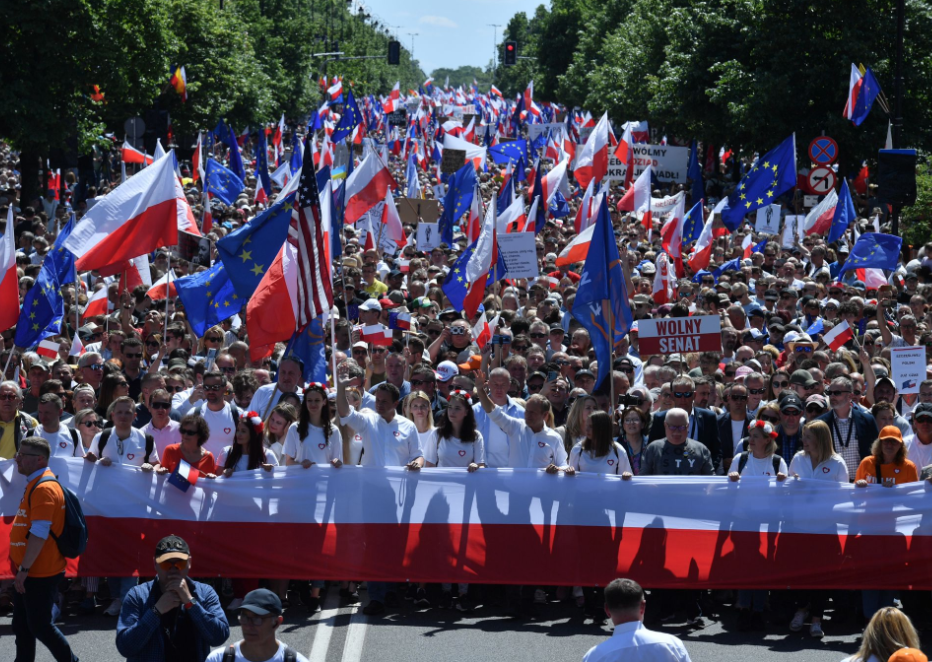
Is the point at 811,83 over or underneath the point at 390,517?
over

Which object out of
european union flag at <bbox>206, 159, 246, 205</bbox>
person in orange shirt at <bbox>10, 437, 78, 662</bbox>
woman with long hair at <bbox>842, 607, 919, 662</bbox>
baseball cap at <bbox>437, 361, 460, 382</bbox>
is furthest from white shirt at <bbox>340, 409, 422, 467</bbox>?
european union flag at <bbox>206, 159, 246, 205</bbox>

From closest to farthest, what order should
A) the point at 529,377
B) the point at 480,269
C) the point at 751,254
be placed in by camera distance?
the point at 529,377 → the point at 480,269 → the point at 751,254

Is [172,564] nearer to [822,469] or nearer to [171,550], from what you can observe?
[171,550]

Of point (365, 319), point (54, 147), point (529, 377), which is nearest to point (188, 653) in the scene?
point (529, 377)

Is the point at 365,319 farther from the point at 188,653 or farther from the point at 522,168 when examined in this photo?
the point at 522,168

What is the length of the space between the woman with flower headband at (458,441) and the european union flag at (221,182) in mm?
A: 13606

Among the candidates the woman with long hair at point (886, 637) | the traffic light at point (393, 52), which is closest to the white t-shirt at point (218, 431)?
the woman with long hair at point (886, 637)

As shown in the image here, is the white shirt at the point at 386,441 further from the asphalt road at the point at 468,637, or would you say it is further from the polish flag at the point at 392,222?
the polish flag at the point at 392,222

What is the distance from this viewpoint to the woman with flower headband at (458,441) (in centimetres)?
941

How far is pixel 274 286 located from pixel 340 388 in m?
1.74

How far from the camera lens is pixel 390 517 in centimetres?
930

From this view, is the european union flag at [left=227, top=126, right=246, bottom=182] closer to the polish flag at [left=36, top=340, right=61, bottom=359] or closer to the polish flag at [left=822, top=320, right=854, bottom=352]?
the polish flag at [left=36, top=340, right=61, bottom=359]

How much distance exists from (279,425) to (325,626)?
1.65 meters

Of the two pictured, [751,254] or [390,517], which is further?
[751,254]
